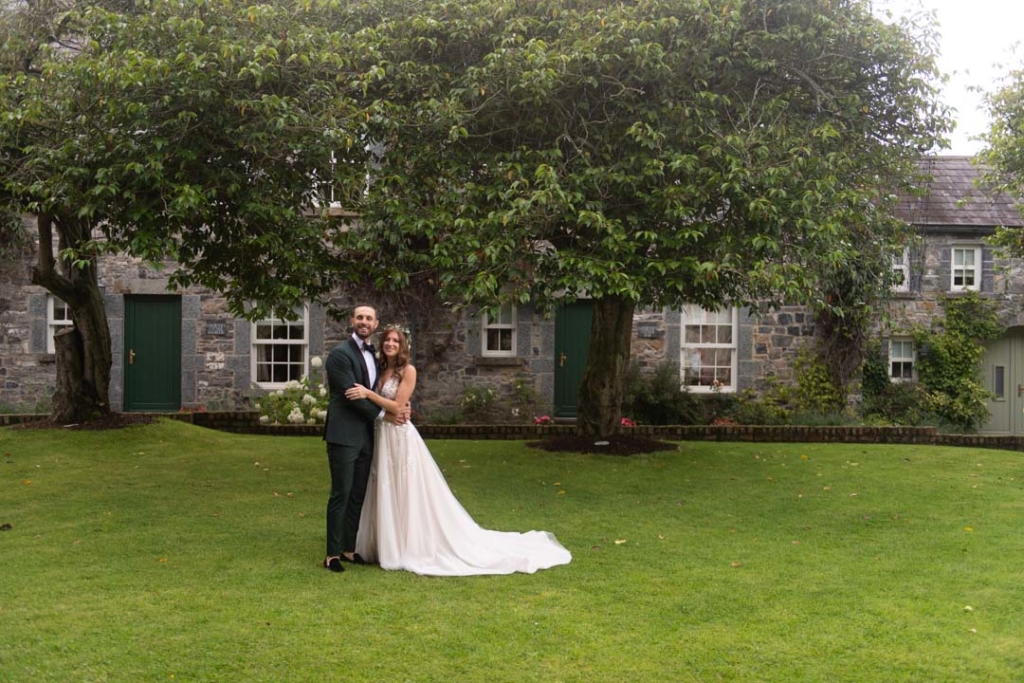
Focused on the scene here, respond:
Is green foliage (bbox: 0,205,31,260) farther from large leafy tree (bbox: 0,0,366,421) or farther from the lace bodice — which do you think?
the lace bodice

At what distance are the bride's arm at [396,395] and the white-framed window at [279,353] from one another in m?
11.1

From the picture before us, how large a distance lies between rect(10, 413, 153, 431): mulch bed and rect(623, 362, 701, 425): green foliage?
767cm

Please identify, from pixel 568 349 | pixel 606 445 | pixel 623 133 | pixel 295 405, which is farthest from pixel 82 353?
pixel 623 133

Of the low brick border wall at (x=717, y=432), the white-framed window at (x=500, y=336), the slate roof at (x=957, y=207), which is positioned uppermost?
the slate roof at (x=957, y=207)

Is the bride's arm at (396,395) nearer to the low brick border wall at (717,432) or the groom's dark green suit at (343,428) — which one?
the groom's dark green suit at (343,428)

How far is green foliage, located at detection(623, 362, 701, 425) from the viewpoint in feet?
55.1

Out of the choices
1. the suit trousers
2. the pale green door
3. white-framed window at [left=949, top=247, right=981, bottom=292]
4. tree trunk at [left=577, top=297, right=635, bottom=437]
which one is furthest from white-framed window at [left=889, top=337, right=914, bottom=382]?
the suit trousers

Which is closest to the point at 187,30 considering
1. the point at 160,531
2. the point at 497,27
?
the point at 497,27

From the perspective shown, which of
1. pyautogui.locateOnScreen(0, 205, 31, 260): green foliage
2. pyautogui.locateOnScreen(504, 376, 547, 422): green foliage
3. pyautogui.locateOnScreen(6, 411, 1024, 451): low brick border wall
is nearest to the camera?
pyautogui.locateOnScreen(6, 411, 1024, 451): low brick border wall

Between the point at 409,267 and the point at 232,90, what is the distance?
392 cm

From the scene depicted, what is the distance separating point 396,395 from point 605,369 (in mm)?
6289

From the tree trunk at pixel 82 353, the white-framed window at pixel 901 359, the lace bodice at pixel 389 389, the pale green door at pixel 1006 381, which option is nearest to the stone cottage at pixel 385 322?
the white-framed window at pixel 901 359

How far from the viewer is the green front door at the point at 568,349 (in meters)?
17.9

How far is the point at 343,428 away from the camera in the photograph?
22.2 ft
